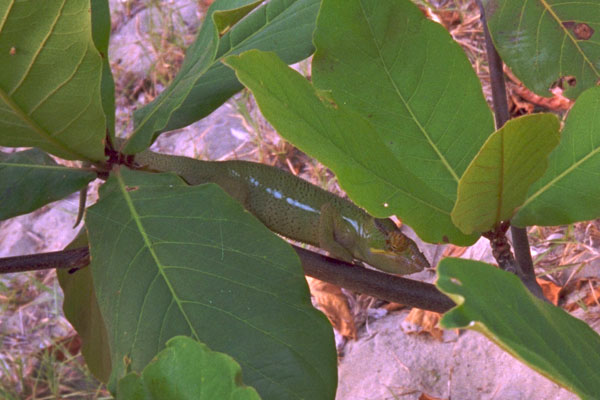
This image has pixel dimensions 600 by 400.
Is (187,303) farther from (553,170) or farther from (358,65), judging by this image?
(553,170)

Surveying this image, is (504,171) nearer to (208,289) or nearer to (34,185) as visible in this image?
(208,289)

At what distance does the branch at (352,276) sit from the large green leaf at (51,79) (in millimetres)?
167

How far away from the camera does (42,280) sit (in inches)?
136

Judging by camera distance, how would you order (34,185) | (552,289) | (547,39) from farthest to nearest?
(552,289), (547,39), (34,185)

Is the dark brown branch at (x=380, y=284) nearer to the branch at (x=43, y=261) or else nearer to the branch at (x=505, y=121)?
the branch at (x=505, y=121)

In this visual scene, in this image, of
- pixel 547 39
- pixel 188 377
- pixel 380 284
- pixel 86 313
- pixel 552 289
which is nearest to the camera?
pixel 188 377

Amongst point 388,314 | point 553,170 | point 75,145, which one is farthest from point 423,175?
point 388,314

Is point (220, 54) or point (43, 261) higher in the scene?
point (220, 54)

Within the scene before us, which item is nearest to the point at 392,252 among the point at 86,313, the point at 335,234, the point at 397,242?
the point at 397,242

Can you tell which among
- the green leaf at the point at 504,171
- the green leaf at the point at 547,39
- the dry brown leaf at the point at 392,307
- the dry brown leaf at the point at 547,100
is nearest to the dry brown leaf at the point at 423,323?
the dry brown leaf at the point at 392,307

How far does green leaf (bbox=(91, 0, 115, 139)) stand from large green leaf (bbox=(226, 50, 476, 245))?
0.48 meters

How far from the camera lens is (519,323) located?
0.60 metres

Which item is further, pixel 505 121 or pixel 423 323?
pixel 423 323

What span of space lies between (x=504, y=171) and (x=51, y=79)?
617 millimetres
